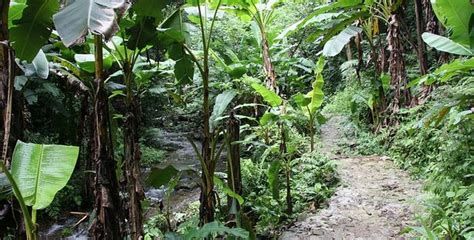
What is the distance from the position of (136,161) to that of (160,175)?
224mm

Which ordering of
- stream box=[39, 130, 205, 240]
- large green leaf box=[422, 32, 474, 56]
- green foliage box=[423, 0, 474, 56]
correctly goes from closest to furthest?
green foliage box=[423, 0, 474, 56], large green leaf box=[422, 32, 474, 56], stream box=[39, 130, 205, 240]

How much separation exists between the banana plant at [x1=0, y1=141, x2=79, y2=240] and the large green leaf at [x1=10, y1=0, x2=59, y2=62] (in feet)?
2.53

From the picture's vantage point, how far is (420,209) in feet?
12.7

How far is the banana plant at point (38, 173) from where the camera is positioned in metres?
1.76

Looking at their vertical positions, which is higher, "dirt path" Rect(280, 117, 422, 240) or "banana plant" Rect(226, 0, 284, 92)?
"banana plant" Rect(226, 0, 284, 92)

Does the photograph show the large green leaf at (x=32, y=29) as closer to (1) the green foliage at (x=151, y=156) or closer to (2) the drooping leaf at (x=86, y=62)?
(2) the drooping leaf at (x=86, y=62)

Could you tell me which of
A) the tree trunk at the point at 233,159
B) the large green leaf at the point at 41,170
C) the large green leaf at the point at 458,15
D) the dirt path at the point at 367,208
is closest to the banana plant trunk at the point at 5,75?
the large green leaf at the point at 41,170

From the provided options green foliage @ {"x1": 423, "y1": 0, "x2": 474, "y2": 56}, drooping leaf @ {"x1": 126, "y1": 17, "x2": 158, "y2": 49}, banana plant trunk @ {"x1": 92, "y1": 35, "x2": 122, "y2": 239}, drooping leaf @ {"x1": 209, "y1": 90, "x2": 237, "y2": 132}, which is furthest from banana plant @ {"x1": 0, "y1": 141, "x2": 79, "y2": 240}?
green foliage @ {"x1": 423, "y1": 0, "x2": 474, "y2": 56}

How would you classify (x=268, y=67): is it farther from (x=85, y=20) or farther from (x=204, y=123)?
(x=85, y=20)

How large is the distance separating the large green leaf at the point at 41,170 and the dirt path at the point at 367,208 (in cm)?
269

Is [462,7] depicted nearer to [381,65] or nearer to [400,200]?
[400,200]

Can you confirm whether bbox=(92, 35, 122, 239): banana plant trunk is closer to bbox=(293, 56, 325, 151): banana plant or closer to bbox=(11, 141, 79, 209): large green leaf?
bbox=(11, 141, 79, 209): large green leaf

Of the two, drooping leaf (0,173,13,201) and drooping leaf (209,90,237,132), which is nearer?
drooping leaf (0,173,13,201)

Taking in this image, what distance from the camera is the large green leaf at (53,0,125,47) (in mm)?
1724
